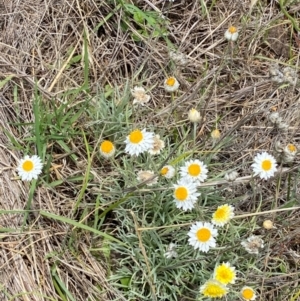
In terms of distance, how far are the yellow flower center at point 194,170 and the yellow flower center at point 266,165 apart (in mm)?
170

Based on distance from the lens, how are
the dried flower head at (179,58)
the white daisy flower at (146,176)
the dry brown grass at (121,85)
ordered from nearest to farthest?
the white daisy flower at (146,176), the dry brown grass at (121,85), the dried flower head at (179,58)

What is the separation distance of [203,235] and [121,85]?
696 millimetres

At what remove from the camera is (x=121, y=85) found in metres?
1.97

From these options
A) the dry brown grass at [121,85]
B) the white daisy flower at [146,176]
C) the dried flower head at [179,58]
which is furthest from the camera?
the dried flower head at [179,58]

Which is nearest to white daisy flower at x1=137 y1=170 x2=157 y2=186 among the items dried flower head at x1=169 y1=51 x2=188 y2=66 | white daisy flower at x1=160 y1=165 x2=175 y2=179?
white daisy flower at x1=160 y1=165 x2=175 y2=179

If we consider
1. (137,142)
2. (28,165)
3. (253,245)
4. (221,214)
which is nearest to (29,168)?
(28,165)

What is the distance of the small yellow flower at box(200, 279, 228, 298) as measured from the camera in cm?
144

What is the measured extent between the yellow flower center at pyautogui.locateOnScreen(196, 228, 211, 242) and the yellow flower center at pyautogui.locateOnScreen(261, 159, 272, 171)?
225 millimetres

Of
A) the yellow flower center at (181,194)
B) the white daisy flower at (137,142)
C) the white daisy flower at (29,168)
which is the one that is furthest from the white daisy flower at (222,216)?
the white daisy flower at (29,168)

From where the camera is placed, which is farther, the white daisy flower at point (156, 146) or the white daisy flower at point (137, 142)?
the white daisy flower at point (156, 146)

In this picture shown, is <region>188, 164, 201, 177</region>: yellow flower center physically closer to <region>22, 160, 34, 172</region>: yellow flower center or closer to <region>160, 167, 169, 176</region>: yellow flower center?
<region>160, 167, 169, 176</region>: yellow flower center

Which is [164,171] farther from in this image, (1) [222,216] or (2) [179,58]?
(2) [179,58]

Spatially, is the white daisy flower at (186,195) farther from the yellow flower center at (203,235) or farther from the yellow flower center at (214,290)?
the yellow flower center at (214,290)

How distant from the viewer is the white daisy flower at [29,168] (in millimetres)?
1609
